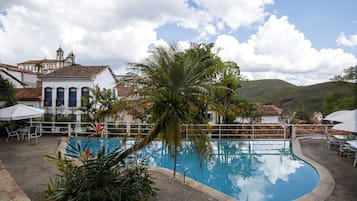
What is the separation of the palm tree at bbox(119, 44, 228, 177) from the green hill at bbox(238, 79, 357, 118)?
86.7 feet

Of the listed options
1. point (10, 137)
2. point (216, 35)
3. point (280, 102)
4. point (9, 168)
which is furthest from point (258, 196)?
point (280, 102)

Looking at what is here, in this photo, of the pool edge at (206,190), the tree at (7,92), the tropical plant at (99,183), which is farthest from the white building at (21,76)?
the pool edge at (206,190)

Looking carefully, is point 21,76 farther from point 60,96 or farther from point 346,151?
point 346,151

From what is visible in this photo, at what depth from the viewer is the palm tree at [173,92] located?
15.7 ft

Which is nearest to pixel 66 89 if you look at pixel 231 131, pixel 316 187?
pixel 231 131

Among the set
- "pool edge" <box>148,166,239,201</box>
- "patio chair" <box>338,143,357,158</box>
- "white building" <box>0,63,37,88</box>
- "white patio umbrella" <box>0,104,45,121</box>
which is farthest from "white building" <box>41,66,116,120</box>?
"patio chair" <box>338,143,357,158</box>

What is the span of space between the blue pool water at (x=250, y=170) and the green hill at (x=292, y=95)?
767 inches

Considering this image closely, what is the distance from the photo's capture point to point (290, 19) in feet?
44.6

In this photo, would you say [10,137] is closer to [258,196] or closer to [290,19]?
[258,196]

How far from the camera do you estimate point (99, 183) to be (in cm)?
503

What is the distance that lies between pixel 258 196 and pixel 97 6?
35.8ft

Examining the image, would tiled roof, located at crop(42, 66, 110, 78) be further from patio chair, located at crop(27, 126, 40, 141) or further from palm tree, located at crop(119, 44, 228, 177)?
palm tree, located at crop(119, 44, 228, 177)

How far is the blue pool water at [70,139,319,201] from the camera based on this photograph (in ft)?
24.3

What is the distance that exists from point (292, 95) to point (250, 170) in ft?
149
